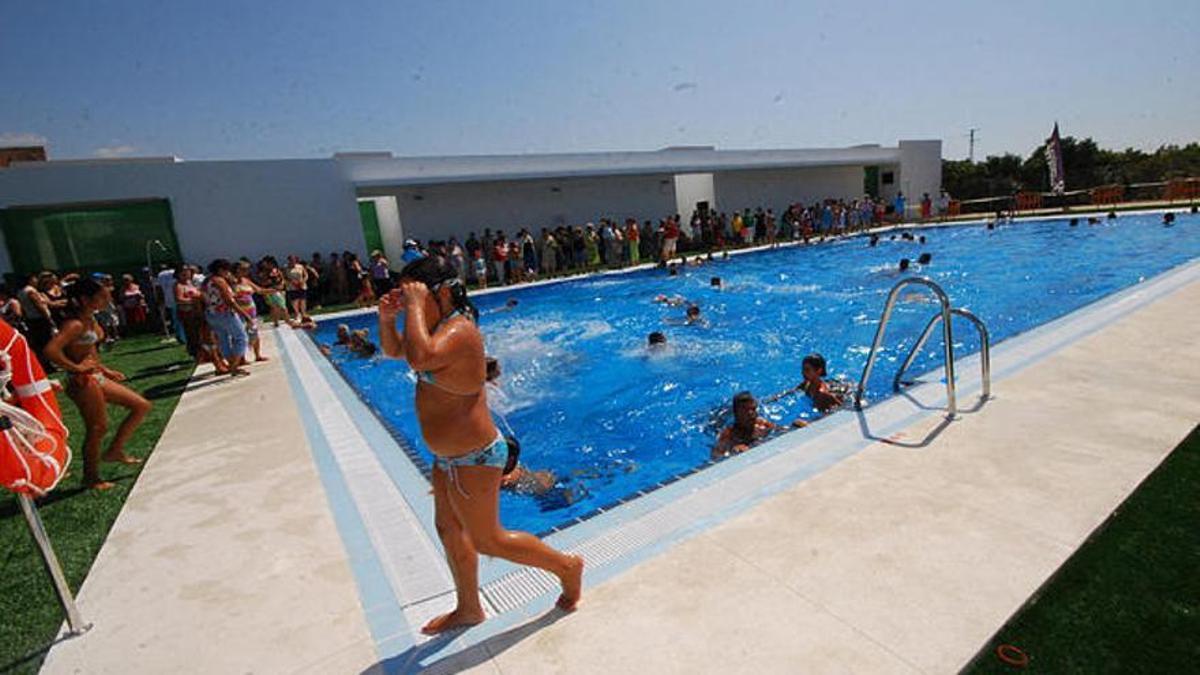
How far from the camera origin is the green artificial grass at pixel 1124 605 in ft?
7.34

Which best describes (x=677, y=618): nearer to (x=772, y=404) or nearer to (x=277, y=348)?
(x=772, y=404)

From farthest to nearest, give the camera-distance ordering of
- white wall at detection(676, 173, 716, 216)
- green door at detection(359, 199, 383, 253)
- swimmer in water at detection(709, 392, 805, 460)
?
1. white wall at detection(676, 173, 716, 216)
2. green door at detection(359, 199, 383, 253)
3. swimmer in water at detection(709, 392, 805, 460)

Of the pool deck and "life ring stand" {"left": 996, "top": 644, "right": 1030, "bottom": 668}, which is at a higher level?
the pool deck

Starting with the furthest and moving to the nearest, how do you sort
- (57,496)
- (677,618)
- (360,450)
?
1. (360,450)
2. (57,496)
3. (677,618)

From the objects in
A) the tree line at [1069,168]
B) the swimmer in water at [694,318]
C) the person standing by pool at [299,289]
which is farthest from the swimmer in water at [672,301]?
the tree line at [1069,168]

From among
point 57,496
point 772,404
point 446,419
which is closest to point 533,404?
point 772,404

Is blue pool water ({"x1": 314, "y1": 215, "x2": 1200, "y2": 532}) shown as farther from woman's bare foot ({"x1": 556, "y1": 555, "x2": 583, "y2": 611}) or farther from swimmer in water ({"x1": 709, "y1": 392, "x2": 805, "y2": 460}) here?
woman's bare foot ({"x1": 556, "y1": 555, "x2": 583, "y2": 611})

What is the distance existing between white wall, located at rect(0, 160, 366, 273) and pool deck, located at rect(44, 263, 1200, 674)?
48.3ft

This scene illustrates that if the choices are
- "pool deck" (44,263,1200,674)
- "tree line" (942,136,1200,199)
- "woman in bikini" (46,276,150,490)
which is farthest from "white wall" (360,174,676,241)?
"tree line" (942,136,1200,199)

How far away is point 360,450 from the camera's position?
5.40m

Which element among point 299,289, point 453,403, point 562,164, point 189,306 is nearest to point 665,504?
point 453,403

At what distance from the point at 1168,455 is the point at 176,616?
5.93 metres

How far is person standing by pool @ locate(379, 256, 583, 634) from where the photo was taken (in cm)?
231

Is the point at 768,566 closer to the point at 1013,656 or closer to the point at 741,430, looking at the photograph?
the point at 1013,656
